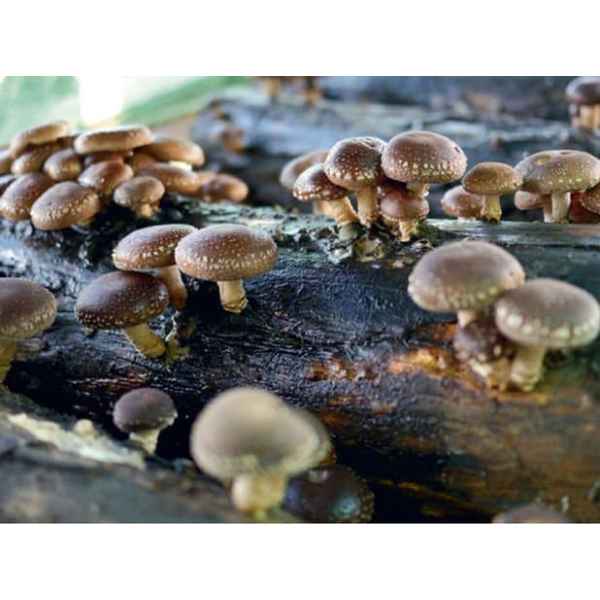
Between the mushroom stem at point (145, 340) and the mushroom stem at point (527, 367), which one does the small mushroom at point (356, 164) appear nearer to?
the mushroom stem at point (527, 367)

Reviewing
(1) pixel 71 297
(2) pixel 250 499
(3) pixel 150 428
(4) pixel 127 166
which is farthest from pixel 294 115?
(2) pixel 250 499

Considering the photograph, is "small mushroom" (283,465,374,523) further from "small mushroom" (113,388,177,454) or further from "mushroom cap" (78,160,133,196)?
"mushroom cap" (78,160,133,196)

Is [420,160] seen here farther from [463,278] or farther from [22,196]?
[22,196]

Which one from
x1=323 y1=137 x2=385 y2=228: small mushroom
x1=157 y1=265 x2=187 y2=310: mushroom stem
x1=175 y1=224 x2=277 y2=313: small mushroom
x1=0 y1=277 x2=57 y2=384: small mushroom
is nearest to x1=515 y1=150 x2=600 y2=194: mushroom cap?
x1=323 y1=137 x2=385 y2=228: small mushroom

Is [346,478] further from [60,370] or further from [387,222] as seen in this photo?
Result: [60,370]

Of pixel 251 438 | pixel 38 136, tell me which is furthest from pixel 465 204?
pixel 38 136

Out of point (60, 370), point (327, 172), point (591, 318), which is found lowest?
point (60, 370)
